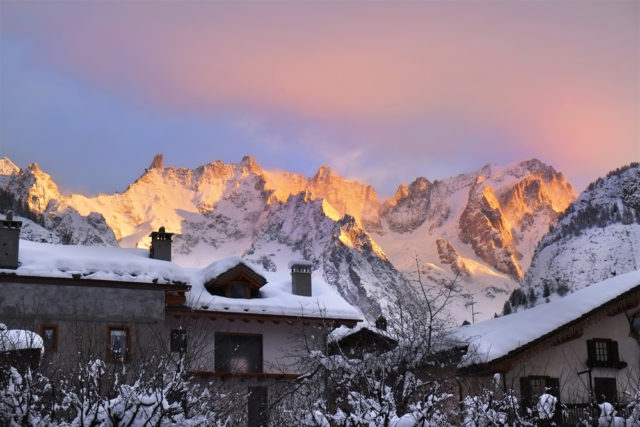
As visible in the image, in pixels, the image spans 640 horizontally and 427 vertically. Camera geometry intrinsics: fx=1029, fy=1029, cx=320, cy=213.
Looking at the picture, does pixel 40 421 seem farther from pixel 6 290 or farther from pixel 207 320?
pixel 207 320

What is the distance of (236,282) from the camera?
47219 millimetres

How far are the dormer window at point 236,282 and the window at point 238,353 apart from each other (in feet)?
7.57

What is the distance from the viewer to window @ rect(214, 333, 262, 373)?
4434cm

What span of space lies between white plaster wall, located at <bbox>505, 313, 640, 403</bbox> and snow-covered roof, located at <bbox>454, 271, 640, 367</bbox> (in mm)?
893

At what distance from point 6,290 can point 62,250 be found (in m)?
4.42

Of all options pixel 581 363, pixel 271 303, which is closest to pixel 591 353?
pixel 581 363

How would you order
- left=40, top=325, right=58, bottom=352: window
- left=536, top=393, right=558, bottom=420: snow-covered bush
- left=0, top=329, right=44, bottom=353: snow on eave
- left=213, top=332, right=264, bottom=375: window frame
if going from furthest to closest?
left=213, top=332, right=264, bottom=375: window frame < left=40, top=325, right=58, bottom=352: window < left=536, top=393, right=558, bottom=420: snow-covered bush < left=0, top=329, right=44, bottom=353: snow on eave

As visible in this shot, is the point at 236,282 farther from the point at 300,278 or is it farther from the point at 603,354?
the point at 603,354

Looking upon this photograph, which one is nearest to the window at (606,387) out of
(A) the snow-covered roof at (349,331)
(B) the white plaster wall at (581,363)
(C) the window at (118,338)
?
(B) the white plaster wall at (581,363)

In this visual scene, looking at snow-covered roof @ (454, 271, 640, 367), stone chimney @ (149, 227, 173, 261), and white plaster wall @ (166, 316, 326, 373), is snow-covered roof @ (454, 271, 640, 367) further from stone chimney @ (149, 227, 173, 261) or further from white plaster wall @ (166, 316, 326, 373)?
stone chimney @ (149, 227, 173, 261)

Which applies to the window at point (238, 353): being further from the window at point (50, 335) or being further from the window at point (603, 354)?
the window at point (603, 354)

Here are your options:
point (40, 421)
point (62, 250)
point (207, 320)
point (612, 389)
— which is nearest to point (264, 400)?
point (207, 320)

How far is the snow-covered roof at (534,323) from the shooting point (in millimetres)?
42250

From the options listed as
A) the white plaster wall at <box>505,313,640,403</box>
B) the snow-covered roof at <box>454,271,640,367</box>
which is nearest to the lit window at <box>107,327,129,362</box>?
the snow-covered roof at <box>454,271,640,367</box>
